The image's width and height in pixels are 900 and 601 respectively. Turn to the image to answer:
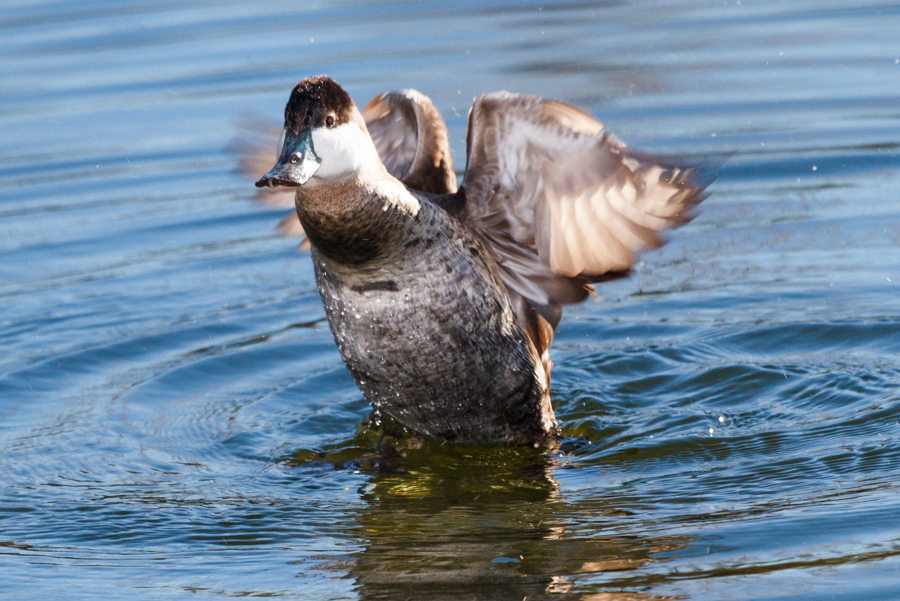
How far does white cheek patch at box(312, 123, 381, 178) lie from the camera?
462 cm

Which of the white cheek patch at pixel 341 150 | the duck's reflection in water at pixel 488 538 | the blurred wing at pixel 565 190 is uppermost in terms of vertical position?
the white cheek patch at pixel 341 150

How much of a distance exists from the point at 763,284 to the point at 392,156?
2489 millimetres

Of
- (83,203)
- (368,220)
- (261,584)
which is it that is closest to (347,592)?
(261,584)

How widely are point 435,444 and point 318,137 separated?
5.86 ft

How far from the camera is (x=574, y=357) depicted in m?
6.77

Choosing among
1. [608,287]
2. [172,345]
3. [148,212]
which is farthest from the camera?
[148,212]

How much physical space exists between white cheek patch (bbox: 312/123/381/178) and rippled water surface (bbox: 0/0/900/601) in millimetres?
1361

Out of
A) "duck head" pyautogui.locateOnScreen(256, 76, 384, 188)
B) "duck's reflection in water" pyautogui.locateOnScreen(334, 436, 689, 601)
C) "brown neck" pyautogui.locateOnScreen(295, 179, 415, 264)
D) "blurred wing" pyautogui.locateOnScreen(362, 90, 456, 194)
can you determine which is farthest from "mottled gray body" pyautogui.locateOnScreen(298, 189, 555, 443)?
"blurred wing" pyautogui.locateOnScreen(362, 90, 456, 194)

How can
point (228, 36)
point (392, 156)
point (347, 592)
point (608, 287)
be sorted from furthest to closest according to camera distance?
1. point (228, 36)
2. point (608, 287)
3. point (392, 156)
4. point (347, 592)

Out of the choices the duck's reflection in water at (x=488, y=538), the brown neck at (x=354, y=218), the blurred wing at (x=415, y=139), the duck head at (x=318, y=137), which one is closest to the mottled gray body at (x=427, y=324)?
the brown neck at (x=354, y=218)

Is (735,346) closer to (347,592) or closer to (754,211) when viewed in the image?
(754,211)

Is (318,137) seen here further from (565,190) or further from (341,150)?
(565,190)

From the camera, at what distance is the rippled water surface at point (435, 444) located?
4.29 meters

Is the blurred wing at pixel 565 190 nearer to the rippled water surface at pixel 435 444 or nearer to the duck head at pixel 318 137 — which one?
the duck head at pixel 318 137
